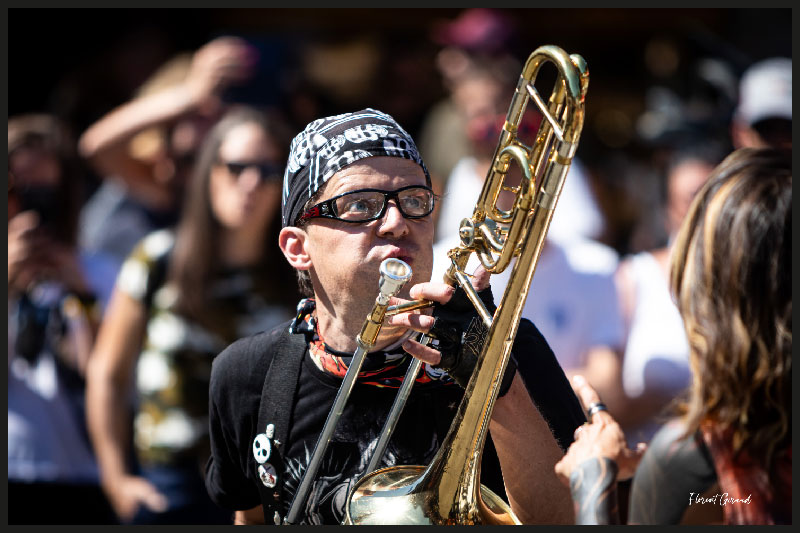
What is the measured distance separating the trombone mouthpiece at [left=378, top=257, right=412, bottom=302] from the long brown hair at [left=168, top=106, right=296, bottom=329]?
2.57 meters

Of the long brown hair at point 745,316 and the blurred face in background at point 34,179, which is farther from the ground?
the blurred face in background at point 34,179

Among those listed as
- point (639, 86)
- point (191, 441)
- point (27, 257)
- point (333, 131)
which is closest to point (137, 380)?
point (191, 441)

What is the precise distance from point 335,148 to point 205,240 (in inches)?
96.5

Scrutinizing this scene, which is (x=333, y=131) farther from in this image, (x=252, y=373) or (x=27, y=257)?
(x=27, y=257)

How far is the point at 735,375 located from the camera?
2080 mm

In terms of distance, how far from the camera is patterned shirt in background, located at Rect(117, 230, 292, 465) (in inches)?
179

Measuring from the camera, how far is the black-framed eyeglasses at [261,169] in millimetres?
4715

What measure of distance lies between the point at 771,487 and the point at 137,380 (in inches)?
135

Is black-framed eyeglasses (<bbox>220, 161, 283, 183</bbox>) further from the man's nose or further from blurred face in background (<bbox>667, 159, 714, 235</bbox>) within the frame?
the man's nose

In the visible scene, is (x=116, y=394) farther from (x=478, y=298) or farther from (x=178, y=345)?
(x=478, y=298)

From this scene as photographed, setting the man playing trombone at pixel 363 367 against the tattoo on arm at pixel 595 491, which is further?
the man playing trombone at pixel 363 367

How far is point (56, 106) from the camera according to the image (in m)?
6.72

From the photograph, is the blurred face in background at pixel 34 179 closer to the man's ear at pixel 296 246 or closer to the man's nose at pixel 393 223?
the man's ear at pixel 296 246

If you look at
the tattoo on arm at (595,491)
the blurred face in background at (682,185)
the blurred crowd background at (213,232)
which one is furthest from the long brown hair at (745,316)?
the blurred face in background at (682,185)
